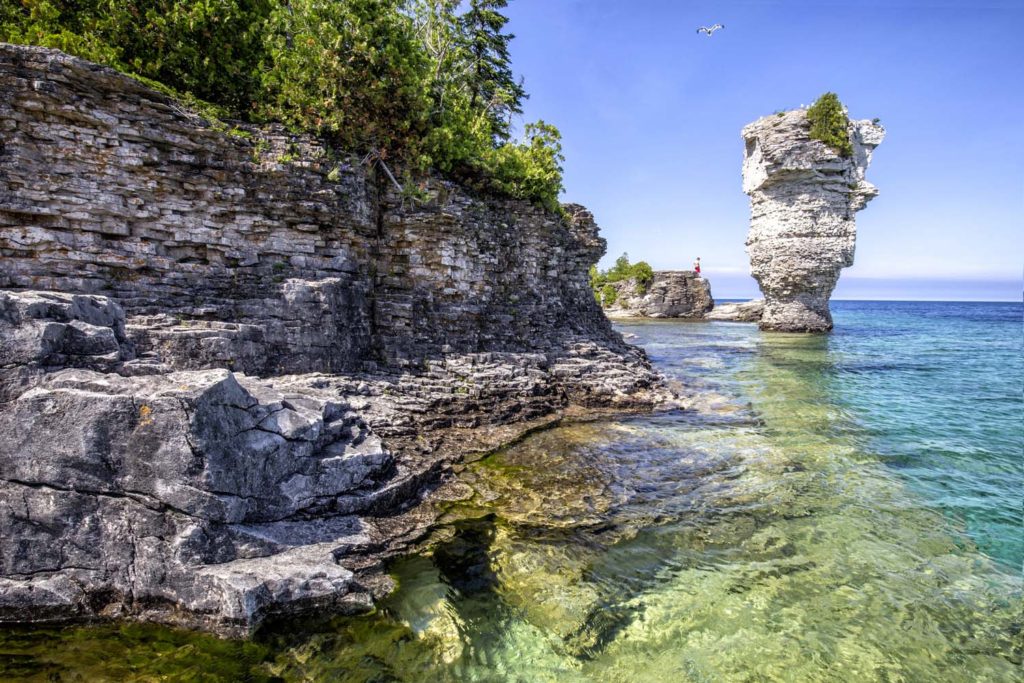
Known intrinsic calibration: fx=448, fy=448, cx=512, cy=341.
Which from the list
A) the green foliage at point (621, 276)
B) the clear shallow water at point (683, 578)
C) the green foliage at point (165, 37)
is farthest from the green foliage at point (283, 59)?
the green foliage at point (621, 276)

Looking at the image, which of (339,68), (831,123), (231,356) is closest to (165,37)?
(339,68)

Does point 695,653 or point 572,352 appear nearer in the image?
point 695,653

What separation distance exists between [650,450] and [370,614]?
7863mm

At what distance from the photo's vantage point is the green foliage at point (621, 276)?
6600 centimetres

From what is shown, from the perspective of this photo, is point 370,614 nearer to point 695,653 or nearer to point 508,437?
point 695,653

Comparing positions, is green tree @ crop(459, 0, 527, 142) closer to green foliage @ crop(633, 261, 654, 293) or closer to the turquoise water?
the turquoise water

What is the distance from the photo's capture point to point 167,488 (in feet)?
20.4

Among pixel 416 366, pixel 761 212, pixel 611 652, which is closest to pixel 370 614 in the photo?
pixel 611 652

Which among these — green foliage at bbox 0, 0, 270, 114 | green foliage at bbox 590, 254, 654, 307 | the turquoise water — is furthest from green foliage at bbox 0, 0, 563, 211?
green foliage at bbox 590, 254, 654, 307

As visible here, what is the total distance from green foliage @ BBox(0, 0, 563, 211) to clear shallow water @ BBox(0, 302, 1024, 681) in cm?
994

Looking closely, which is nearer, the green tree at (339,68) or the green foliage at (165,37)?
the green foliage at (165,37)

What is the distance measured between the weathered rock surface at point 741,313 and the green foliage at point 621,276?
10.1 metres

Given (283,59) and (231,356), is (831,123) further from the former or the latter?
(231,356)

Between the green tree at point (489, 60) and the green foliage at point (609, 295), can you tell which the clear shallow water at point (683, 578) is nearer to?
the green tree at point (489, 60)
